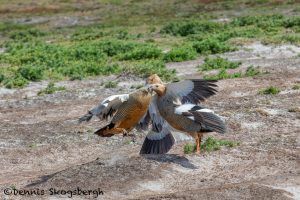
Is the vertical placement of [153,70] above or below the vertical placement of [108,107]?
below

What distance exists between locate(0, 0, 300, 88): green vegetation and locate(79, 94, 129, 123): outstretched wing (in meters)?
9.04

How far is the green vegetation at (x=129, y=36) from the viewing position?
21547 mm

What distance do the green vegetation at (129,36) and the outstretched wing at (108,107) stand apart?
29.7ft

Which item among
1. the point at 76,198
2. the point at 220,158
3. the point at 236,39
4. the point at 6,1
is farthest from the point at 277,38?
the point at 6,1

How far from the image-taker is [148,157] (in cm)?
1038

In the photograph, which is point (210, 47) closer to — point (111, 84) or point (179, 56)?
point (179, 56)

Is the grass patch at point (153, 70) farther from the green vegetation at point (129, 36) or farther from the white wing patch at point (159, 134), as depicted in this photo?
the white wing patch at point (159, 134)

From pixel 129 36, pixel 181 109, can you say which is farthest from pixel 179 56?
pixel 181 109

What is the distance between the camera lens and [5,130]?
14539 millimetres

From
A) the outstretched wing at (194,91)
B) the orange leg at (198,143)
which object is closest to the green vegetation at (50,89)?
the orange leg at (198,143)

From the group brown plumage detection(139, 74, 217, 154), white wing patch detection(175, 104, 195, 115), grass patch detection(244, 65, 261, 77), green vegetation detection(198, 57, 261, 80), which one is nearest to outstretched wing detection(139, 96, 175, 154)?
brown plumage detection(139, 74, 217, 154)

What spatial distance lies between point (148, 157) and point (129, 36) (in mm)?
21990

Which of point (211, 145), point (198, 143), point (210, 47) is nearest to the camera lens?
Answer: point (198, 143)

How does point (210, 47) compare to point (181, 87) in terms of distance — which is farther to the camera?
point (210, 47)
